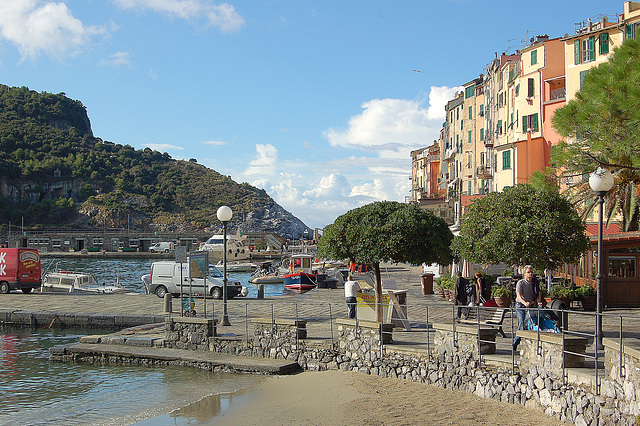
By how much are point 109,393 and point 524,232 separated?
11082mm

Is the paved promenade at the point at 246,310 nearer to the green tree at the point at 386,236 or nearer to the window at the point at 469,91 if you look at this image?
the green tree at the point at 386,236

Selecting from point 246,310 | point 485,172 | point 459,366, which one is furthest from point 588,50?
point 459,366

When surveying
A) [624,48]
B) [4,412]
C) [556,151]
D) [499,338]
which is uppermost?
[624,48]

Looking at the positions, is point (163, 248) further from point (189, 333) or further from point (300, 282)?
point (189, 333)

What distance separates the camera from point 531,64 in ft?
134

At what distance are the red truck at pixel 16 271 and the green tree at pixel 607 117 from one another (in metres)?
29.4

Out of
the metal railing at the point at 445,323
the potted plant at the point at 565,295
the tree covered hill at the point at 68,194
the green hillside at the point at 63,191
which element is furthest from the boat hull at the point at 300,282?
the green hillside at the point at 63,191

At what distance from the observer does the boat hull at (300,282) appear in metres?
43.1

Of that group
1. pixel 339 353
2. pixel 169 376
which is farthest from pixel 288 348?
pixel 169 376

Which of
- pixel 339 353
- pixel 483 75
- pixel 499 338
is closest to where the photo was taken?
pixel 499 338

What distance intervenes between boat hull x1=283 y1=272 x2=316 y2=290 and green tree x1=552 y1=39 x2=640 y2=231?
84.5ft

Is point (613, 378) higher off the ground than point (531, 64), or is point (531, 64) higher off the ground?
point (531, 64)

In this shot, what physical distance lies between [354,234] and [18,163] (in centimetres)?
19210

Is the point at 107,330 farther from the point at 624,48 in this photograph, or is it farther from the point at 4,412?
the point at 624,48
